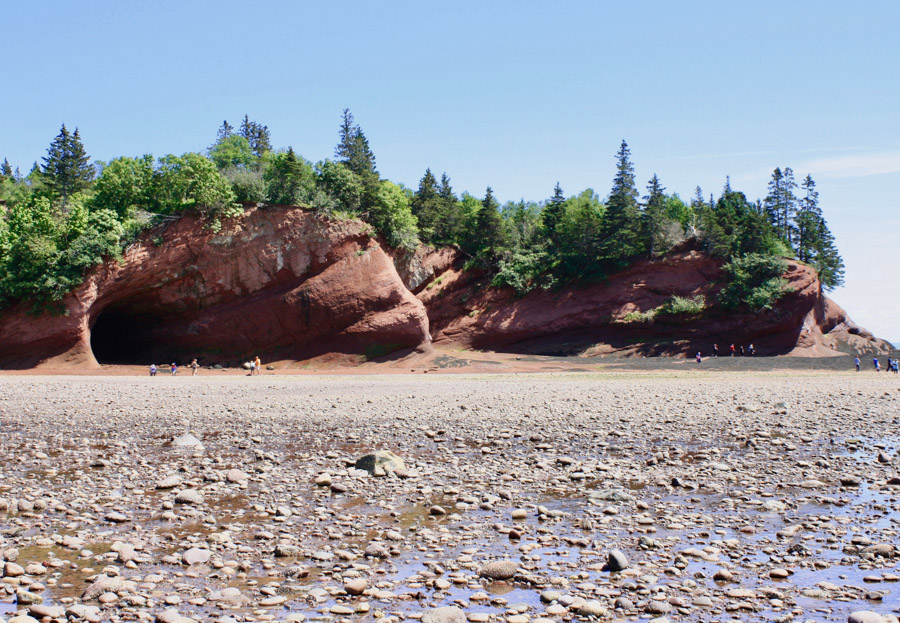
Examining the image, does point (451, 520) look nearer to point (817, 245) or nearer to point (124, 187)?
point (124, 187)

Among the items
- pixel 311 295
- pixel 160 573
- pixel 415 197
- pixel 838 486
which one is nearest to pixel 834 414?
pixel 838 486

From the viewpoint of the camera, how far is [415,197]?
2500 inches

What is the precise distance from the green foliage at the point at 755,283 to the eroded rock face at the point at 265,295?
2692 centimetres

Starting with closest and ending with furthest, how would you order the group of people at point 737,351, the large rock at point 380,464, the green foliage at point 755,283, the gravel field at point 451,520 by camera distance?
the gravel field at point 451,520
the large rock at point 380,464
the group of people at point 737,351
the green foliage at point 755,283

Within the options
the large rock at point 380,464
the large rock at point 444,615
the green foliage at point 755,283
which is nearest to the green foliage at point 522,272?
the green foliage at point 755,283

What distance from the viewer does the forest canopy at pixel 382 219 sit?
4256 cm

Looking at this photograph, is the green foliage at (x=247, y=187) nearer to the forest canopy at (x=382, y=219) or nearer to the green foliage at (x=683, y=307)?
the forest canopy at (x=382, y=219)

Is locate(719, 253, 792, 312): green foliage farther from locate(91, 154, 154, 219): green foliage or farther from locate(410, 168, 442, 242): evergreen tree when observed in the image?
locate(91, 154, 154, 219): green foliage

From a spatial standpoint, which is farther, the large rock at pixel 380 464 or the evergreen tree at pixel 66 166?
the evergreen tree at pixel 66 166

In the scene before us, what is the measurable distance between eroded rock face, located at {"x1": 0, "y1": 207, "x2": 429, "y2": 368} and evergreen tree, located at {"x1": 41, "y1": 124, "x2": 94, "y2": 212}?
2604 cm

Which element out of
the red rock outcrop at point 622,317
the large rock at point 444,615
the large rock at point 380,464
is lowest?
the large rock at point 444,615

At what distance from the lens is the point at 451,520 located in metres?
8.09

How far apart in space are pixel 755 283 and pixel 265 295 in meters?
40.6

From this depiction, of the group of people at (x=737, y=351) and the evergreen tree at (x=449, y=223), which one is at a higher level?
the evergreen tree at (x=449, y=223)
